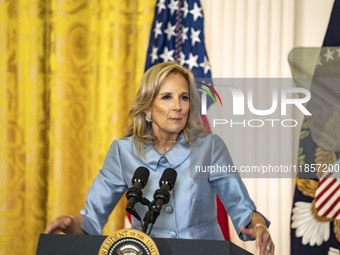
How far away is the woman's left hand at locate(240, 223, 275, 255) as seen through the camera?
103 inches

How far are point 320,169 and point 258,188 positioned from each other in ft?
1.64

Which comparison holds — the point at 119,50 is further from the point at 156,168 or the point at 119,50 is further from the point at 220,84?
the point at 156,168

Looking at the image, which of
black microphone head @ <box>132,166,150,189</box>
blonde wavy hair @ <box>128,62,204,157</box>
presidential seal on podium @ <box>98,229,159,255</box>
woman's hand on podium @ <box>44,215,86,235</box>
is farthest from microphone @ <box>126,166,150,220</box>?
blonde wavy hair @ <box>128,62,204,157</box>

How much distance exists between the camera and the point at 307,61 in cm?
448

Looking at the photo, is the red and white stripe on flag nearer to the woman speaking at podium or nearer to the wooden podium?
the woman speaking at podium

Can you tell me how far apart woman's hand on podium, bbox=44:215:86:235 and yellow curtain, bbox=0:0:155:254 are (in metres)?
1.71

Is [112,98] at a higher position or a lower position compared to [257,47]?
lower

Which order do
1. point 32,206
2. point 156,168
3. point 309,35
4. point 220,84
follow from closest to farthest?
point 156,168
point 220,84
point 309,35
point 32,206

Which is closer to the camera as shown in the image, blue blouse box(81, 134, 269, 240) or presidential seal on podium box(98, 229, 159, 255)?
presidential seal on podium box(98, 229, 159, 255)

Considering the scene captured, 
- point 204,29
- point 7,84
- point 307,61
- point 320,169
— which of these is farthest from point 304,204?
point 7,84

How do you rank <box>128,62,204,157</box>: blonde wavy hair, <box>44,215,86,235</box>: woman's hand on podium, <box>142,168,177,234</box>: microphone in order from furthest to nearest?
<box>128,62,204,157</box>: blonde wavy hair < <box>44,215,86,235</box>: woman's hand on podium < <box>142,168,177,234</box>: microphone

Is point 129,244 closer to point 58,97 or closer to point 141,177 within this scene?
point 141,177

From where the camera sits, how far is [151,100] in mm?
3375

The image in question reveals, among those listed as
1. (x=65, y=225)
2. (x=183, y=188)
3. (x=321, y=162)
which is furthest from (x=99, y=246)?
(x=321, y=162)
